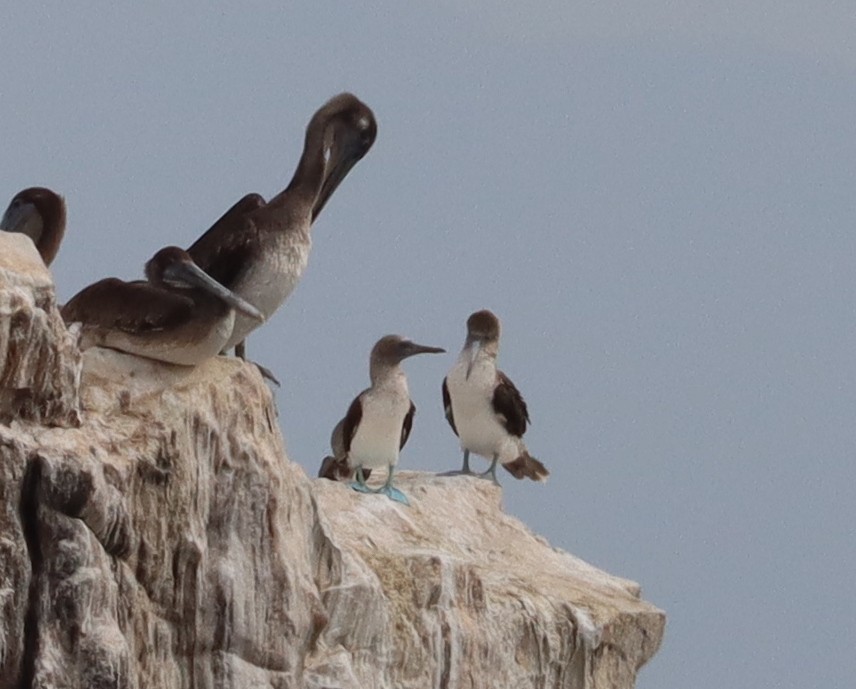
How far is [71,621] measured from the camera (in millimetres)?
13281

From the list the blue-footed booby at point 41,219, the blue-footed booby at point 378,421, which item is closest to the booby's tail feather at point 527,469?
the blue-footed booby at point 378,421

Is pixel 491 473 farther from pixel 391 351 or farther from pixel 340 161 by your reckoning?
pixel 340 161

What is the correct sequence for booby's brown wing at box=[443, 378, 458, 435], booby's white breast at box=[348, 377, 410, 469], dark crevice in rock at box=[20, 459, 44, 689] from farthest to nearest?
booby's brown wing at box=[443, 378, 458, 435] → booby's white breast at box=[348, 377, 410, 469] → dark crevice in rock at box=[20, 459, 44, 689]

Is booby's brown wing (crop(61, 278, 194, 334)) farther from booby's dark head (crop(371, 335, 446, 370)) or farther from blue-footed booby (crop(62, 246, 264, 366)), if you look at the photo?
booby's dark head (crop(371, 335, 446, 370))

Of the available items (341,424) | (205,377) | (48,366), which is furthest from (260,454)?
(341,424)

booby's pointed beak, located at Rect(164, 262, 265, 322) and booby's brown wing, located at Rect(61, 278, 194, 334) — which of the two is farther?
booby's pointed beak, located at Rect(164, 262, 265, 322)

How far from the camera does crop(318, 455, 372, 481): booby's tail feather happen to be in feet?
64.8

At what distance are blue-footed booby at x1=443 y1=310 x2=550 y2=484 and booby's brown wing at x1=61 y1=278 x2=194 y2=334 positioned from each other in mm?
6718

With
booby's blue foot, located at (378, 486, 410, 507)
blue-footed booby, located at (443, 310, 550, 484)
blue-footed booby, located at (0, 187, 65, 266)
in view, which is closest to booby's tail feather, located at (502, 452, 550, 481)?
blue-footed booby, located at (443, 310, 550, 484)

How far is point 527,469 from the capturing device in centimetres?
2200

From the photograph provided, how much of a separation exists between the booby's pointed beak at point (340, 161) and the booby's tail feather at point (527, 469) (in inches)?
189

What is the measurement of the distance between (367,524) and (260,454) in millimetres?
2583

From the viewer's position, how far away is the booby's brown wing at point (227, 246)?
16062 millimetres

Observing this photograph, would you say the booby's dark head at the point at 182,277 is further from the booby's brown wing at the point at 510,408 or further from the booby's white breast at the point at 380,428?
the booby's brown wing at the point at 510,408
